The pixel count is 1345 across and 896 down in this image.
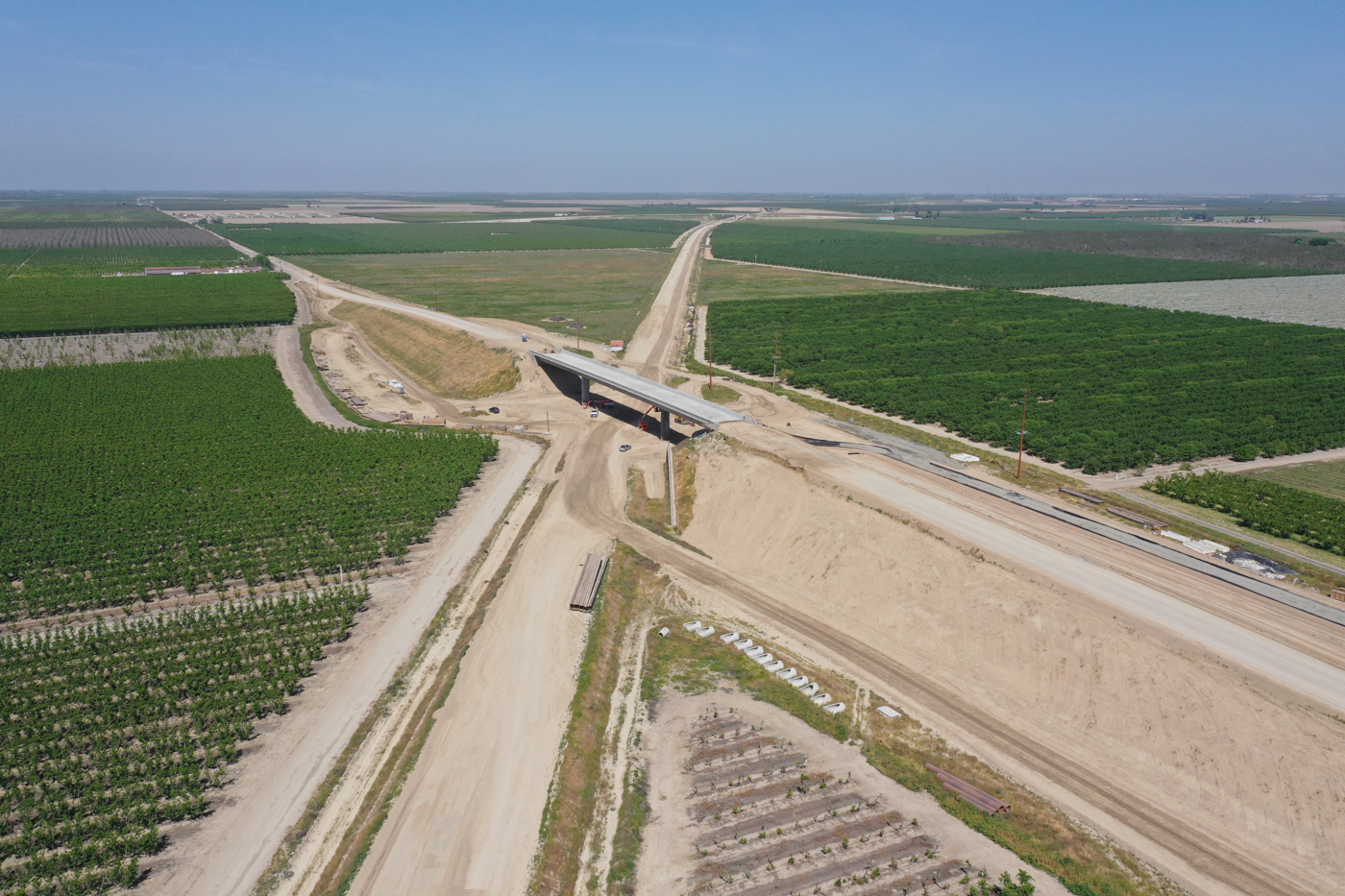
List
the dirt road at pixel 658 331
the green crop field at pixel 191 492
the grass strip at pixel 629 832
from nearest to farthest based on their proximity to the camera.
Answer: the grass strip at pixel 629 832 → the green crop field at pixel 191 492 → the dirt road at pixel 658 331

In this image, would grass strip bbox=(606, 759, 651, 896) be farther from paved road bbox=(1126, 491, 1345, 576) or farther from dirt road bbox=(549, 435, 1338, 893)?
paved road bbox=(1126, 491, 1345, 576)

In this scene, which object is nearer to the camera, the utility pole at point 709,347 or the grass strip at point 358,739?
the grass strip at point 358,739

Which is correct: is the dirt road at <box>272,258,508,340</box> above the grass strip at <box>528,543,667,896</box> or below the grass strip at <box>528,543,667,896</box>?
above

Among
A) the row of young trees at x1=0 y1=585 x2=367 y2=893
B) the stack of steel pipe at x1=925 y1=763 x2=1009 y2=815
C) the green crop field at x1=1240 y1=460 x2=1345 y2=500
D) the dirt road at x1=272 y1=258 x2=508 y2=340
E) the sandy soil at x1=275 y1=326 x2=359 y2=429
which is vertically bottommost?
the stack of steel pipe at x1=925 y1=763 x2=1009 y2=815

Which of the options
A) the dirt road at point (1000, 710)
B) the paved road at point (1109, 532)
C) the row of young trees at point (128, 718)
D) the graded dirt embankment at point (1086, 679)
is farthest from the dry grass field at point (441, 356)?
the graded dirt embankment at point (1086, 679)

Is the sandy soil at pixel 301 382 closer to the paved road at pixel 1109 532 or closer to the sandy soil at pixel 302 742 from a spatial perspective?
the sandy soil at pixel 302 742

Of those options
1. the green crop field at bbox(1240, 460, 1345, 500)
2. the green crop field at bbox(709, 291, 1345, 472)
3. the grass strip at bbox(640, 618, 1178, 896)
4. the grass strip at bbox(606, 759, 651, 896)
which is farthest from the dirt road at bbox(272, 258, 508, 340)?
the green crop field at bbox(1240, 460, 1345, 500)
